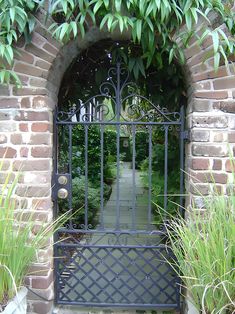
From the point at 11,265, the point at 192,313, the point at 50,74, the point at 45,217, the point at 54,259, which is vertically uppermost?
the point at 50,74

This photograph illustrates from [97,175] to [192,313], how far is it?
575cm

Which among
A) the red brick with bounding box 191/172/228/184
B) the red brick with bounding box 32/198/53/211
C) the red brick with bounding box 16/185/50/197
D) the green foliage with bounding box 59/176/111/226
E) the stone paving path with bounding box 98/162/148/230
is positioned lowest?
the stone paving path with bounding box 98/162/148/230

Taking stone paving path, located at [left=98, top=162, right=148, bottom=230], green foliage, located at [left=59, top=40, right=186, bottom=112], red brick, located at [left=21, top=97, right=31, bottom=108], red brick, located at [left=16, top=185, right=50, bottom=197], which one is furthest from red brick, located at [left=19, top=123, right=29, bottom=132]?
stone paving path, located at [left=98, top=162, right=148, bottom=230]

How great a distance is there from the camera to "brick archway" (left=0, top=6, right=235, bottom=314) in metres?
2.61

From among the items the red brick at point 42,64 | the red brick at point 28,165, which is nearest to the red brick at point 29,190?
the red brick at point 28,165

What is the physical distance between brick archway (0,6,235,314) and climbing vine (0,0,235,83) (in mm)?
101

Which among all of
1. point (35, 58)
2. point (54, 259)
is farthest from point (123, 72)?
point (54, 259)

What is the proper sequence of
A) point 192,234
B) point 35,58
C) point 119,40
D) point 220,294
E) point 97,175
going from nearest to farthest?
1. point 220,294
2. point 192,234
3. point 35,58
4. point 119,40
5. point 97,175

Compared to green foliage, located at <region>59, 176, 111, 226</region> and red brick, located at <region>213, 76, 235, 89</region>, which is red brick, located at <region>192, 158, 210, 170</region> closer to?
red brick, located at <region>213, 76, 235, 89</region>

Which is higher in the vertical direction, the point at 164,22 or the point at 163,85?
the point at 164,22

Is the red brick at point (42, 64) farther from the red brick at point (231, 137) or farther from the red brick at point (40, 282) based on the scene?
the red brick at point (40, 282)

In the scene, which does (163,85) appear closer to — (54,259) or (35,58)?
(35,58)

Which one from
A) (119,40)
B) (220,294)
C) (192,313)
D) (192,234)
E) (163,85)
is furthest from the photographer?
(163,85)

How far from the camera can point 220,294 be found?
201cm
